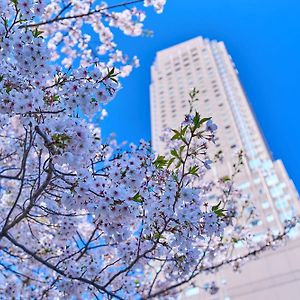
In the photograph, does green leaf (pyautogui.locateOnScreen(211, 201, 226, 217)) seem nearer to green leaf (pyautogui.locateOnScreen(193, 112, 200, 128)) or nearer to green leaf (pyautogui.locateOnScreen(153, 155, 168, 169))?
green leaf (pyautogui.locateOnScreen(153, 155, 168, 169))

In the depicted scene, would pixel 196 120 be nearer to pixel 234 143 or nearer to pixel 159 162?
pixel 159 162

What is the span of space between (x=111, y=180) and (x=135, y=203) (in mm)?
376

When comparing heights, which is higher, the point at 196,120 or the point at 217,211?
the point at 196,120

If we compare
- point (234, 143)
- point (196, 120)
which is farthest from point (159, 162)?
point (234, 143)

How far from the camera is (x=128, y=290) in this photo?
5.56m

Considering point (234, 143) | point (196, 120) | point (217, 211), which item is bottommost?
point (217, 211)

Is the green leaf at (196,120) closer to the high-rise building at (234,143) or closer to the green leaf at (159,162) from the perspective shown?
the green leaf at (159,162)

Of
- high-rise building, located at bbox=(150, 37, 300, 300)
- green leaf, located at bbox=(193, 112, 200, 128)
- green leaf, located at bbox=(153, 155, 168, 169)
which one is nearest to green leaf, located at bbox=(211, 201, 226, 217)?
green leaf, located at bbox=(153, 155, 168, 169)

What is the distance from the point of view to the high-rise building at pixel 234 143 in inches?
1169

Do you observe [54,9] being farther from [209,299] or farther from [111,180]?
[209,299]

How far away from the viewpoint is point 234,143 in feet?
166

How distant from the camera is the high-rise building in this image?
97.5ft

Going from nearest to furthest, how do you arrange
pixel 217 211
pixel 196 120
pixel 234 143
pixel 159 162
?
pixel 196 120, pixel 217 211, pixel 159 162, pixel 234 143

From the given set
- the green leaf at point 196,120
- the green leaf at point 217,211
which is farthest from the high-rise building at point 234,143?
the green leaf at point 196,120
